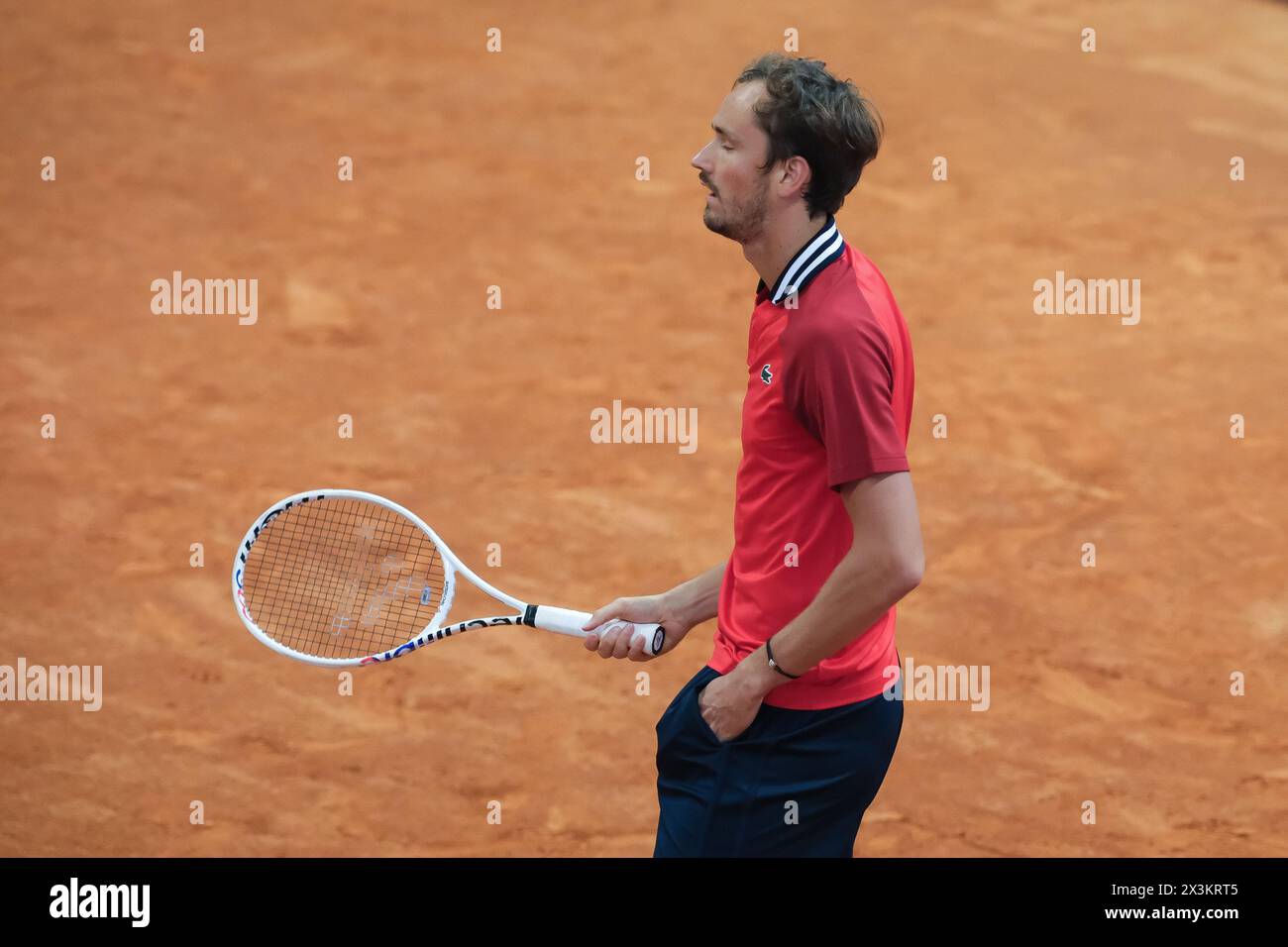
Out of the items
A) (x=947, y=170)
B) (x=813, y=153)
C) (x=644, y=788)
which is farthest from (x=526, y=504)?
(x=947, y=170)

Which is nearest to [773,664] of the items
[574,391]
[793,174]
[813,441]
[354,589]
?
[813,441]

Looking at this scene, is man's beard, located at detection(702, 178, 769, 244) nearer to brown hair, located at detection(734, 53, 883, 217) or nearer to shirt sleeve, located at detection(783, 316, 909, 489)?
brown hair, located at detection(734, 53, 883, 217)

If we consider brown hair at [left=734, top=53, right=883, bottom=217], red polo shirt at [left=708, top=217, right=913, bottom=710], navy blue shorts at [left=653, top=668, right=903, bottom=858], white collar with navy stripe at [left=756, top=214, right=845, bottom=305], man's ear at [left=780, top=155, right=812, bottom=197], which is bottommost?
navy blue shorts at [left=653, top=668, right=903, bottom=858]

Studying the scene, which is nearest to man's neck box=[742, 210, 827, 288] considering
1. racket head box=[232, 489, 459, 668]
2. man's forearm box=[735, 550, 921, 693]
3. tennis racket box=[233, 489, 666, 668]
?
man's forearm box=[735, 550, 921, 693]

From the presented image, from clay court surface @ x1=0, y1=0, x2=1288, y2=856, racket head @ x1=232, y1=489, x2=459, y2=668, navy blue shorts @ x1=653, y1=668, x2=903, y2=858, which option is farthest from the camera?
clay court surface @ x1=0, y1=0, x2=1288, y2=856

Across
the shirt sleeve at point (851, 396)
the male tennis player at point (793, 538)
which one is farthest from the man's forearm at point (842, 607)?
the shirt sleeve at point (851, 396)

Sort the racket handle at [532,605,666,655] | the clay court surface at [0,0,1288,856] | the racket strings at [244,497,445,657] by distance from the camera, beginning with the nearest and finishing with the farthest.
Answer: the racket handle at [532,605,666,655] → the racket strings at [244,497,445,657] → the clay court surface at [0,0,1288,856]

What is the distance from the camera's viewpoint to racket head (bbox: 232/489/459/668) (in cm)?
354

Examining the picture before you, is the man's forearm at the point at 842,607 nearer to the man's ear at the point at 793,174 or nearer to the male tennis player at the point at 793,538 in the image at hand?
the male tennis player at the point at 793,538

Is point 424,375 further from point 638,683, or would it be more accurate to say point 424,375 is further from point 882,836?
point 882,836

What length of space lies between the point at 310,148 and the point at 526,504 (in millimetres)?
3859

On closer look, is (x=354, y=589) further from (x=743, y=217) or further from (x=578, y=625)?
(x=743, y=217)

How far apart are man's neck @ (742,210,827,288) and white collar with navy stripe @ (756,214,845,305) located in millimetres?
18

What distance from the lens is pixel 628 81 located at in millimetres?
10211
